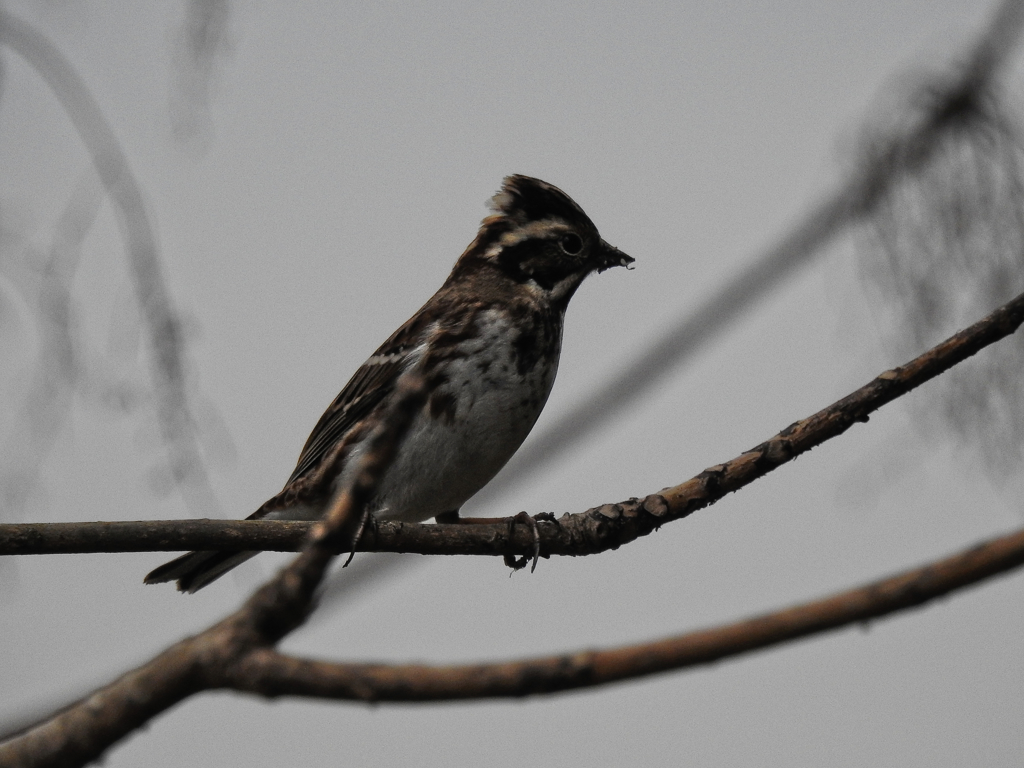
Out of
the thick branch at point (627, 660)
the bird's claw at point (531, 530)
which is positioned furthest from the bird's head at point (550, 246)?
the thick branch at point (627, 660)

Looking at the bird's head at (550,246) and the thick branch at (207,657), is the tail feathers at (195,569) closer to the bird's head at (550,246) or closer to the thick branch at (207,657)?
the bird's head at (550,246)

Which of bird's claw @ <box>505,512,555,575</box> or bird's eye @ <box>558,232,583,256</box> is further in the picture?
bird's eye @ <box>558,232,583,256</box>

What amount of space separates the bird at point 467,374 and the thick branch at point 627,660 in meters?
3.65

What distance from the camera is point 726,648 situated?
1.41 metres

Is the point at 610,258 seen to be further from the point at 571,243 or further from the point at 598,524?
the point at 598,524

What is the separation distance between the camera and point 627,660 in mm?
1461

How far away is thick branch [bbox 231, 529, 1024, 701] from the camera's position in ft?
4.53

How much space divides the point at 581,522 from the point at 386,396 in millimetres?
2258

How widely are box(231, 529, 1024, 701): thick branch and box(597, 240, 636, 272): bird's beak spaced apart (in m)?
5.16

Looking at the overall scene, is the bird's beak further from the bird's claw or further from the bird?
the bird's claw

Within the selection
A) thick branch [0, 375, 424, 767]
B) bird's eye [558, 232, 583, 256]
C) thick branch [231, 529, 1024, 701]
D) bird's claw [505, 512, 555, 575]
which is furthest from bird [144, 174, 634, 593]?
thick branch [231, 529, 1024, 701]

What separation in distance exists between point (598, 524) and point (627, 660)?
2.69 metres

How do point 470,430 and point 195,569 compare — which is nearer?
point 470,430

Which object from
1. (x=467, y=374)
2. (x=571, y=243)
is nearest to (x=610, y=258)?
(x=571, y=243)
